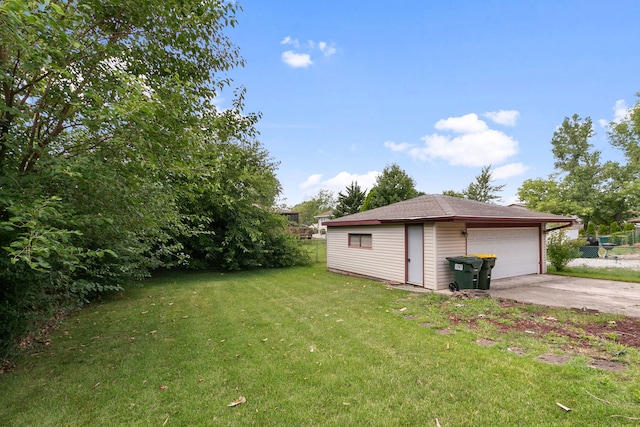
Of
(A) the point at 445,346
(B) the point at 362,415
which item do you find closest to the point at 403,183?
(A) the point at 445,346

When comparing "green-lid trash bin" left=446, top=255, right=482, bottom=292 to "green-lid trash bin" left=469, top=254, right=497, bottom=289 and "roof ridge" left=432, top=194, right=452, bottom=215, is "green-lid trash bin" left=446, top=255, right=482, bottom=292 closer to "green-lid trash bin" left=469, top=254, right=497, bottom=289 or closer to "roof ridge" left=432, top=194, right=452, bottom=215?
"green-lid trash bin" left=469, top=254, right=497, bottom=289

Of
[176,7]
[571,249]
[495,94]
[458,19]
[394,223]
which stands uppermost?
[458,19]

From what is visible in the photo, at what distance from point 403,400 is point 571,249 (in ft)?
39.7

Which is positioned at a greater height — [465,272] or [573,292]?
[465,272]

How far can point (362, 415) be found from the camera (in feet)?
8.33

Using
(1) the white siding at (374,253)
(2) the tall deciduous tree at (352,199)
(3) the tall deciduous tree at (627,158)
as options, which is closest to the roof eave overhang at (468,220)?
(1) the white siding at (374,253)

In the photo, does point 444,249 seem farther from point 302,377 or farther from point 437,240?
point 302,377

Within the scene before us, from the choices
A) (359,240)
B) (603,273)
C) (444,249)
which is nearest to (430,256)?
(444,249)

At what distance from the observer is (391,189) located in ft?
81.5

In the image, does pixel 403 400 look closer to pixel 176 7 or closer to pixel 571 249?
pixel 176 7

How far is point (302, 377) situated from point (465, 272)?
5779 millimetres

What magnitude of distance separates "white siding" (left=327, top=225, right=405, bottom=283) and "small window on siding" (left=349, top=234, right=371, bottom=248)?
138 mm

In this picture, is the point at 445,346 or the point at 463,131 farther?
the point at 463,131

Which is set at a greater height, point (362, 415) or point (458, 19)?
point (458, 19)
